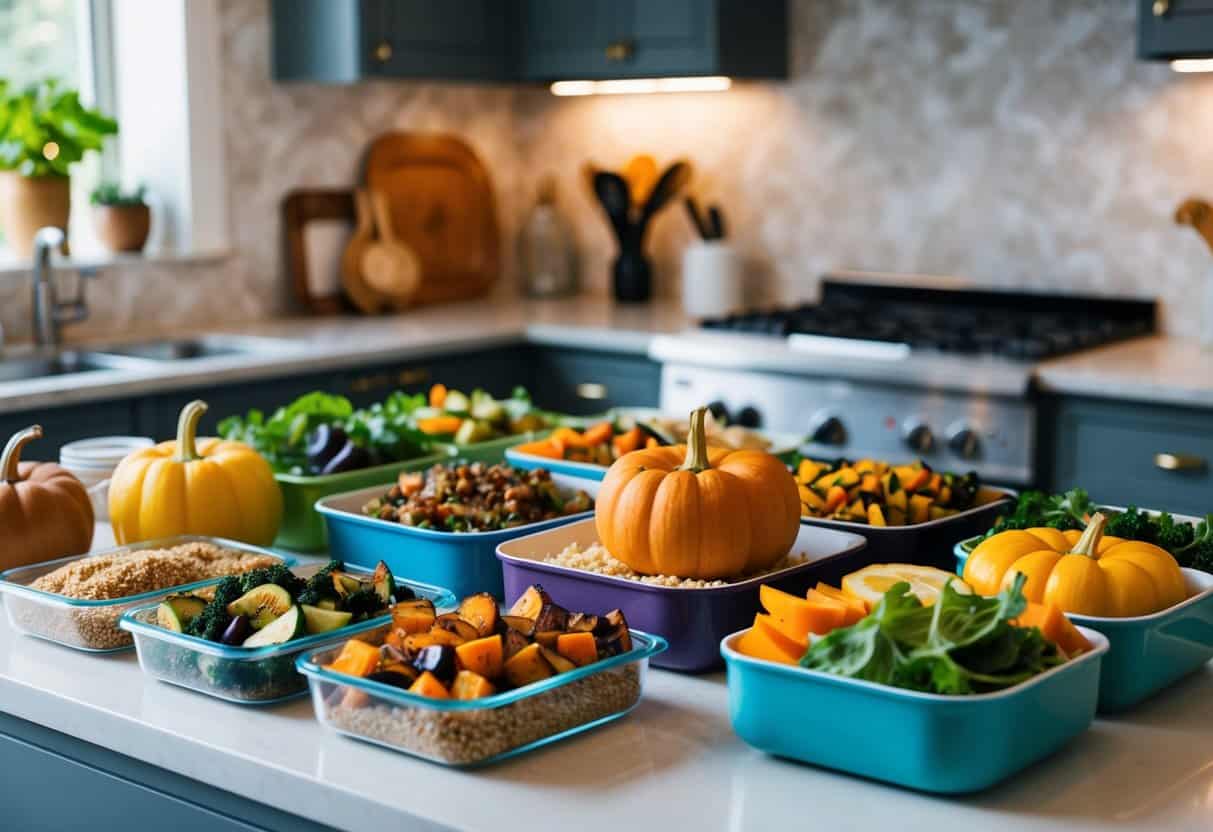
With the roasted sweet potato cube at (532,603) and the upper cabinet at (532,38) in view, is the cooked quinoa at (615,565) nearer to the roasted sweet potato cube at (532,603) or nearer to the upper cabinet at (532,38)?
the roasted sweet potato cube at (532,603)

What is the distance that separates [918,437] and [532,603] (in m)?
2.14

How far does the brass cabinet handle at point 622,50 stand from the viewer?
425 cm

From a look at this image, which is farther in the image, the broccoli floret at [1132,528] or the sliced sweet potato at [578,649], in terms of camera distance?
the broccoli floret at [1132,528]

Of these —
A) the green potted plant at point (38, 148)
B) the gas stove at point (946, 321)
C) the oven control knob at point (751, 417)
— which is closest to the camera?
the gas stove at point (946, 321)

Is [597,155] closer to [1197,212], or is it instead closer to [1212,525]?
[1197,212]

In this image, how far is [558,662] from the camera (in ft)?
4.34

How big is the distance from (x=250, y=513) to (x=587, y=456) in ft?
1.53

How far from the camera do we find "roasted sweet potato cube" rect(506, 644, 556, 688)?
50.9 inches

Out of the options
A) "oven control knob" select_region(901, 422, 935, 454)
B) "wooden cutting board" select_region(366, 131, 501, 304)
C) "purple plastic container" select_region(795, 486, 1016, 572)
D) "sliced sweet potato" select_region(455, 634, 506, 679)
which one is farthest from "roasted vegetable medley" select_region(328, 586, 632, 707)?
"wooden cutting board" select_region(366, 131, 501, 304)

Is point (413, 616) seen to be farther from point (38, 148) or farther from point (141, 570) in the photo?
point (38, 148)

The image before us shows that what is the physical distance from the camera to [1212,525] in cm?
158

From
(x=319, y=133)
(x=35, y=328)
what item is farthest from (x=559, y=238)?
(x=35, y=328)

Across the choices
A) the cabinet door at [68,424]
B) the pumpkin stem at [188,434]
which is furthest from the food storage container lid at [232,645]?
the cabinet door at [68,424]

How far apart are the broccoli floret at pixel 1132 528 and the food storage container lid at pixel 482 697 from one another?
21.2 inches
